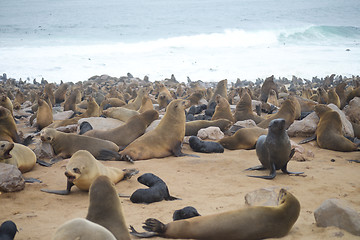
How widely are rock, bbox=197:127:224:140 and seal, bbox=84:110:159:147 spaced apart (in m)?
1.05

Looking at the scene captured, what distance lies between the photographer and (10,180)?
179 inches

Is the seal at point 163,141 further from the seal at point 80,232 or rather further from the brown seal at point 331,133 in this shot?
the seal at point 80,232

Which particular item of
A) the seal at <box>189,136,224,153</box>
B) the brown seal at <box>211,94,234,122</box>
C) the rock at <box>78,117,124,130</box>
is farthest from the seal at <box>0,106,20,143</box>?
the brown seal at <box>211,94,234,122</box>

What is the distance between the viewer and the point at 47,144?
21.0 feet

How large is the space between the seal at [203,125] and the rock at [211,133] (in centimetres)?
27

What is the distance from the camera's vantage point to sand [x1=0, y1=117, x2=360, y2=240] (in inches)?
139

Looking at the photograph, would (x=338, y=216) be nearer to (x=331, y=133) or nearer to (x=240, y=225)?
(x=240, y=225)

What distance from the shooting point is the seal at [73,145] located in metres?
6.18

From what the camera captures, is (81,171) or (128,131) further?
(128,131)

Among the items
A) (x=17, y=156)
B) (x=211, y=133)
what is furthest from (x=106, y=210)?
(x=211, y=133)

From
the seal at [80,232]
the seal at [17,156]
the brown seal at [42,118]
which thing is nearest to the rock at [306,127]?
the seal at [17,156]

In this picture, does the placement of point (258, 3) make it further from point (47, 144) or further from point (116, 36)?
point (47, 144)

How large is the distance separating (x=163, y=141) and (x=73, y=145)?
1.50 metres

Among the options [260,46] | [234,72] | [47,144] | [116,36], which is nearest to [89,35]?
[116,36]
